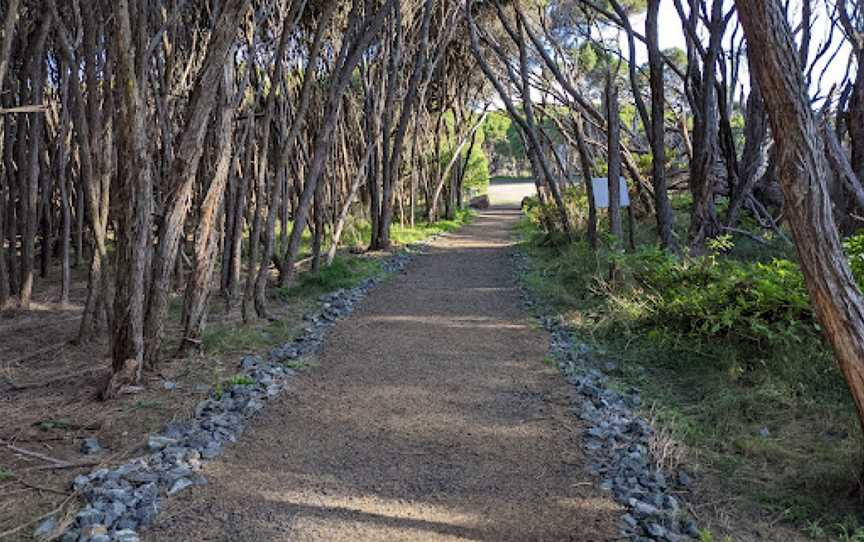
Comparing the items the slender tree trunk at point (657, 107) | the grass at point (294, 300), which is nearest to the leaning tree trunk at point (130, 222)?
the grass at point (294, 300)

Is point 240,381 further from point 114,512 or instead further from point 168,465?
point 114,512

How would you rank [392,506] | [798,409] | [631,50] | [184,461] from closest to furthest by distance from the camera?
[392,506] < [184,461] < [798,409] < [631,50]

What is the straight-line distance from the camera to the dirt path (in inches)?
120

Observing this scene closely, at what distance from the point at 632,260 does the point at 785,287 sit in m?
2.80

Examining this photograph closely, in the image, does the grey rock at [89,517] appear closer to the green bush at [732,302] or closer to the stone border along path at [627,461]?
the stone border along path at [627,461]

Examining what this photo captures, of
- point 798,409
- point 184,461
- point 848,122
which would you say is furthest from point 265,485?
point 848,122

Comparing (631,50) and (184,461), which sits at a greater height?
(631,50)

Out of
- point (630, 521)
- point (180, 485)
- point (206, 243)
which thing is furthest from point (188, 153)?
point (630, 521)

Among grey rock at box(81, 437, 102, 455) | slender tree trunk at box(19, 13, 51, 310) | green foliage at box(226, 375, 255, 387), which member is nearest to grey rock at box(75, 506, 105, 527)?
grey rock at box(81, 437, 102, 455)

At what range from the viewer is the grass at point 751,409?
134 inches

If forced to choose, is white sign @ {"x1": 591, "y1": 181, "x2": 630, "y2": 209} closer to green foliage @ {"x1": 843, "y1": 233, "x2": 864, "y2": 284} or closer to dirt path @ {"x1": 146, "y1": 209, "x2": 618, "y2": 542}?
dirt path @ {"x1": 146, "y1": 209, "x2": 618, "y2": 542}

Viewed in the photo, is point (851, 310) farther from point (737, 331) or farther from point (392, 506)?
point (737, 331)

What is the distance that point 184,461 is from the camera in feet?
11.9

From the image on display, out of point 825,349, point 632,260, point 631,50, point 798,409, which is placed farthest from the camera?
point 631,50
